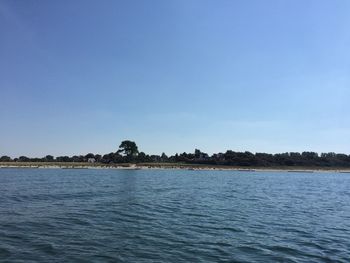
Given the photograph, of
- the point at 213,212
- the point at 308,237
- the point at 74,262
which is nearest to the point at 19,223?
the point at 74,262

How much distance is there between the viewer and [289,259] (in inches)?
672

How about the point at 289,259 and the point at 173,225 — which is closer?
the point at 289,259

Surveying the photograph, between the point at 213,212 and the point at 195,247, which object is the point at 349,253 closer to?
the point at 195,247

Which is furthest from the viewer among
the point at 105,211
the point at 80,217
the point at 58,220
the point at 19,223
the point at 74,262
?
the point at 105,211

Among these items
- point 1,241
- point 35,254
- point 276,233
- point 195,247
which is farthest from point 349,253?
point 1,241

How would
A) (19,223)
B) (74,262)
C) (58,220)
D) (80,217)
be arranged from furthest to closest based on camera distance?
1. (80,217)
2. (58,220)
3. (19,223)
4. (74,262)

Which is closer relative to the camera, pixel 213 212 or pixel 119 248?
pixel 119 248

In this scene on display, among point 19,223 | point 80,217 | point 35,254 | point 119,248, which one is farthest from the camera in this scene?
point 80,217

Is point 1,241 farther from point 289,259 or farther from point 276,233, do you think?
point 276,233

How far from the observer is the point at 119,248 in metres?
18.1

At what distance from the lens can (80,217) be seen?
90.1 feet

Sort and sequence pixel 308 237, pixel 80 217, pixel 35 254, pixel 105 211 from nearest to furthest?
pixel 35 254 < pixel 308 237 < pixel 80 217 < pixel 105 211

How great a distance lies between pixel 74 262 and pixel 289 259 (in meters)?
9.65

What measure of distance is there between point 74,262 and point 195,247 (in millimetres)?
6278
